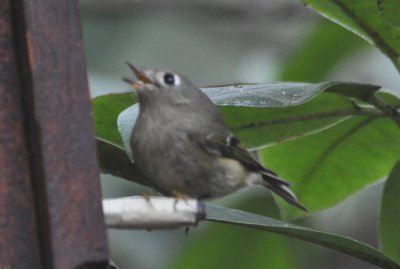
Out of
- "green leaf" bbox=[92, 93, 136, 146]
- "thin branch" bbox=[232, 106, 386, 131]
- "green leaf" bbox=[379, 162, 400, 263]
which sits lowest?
"green leaf" bbox=[379, 162, 400, 263]

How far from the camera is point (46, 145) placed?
201 centimetres

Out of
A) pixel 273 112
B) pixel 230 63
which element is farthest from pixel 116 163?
pixel 230 63

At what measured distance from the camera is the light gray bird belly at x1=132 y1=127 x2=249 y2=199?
8.03ft

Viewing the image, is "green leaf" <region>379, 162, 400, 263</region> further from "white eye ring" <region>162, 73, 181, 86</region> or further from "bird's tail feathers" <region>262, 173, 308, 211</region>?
"white eye ring" <region>162, 73, 181, 86</region>

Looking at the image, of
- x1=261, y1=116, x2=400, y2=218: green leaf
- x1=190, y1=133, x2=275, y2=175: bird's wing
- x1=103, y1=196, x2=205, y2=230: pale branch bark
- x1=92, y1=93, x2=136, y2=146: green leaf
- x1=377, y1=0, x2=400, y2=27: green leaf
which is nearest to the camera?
x1=103, y1=196, x2=205, y2=230: pale branch bark

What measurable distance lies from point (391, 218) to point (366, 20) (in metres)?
0.42

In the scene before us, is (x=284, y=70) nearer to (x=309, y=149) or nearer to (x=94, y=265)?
(x=309, y=149)

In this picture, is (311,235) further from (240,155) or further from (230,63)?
(230,63)

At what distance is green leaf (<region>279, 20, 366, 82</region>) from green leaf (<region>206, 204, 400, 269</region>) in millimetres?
857

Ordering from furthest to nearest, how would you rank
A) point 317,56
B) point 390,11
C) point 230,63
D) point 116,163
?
point 230,63, point 317,56, point 116,163, point 390,11

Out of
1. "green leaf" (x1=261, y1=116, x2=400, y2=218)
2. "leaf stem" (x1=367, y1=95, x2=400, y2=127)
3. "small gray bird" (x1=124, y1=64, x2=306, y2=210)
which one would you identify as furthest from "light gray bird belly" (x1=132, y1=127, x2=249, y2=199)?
"green leaf" (x1=261, y1=116, x2=400, y2=218)

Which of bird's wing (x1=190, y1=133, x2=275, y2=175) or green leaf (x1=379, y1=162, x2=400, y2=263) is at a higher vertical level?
bird's wing (x1=190, y1=133, x2=275, y2=175)

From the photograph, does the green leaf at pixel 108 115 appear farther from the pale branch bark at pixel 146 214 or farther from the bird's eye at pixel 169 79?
the pale branch bark at pixel 146 214

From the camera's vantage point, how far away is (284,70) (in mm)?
3332
